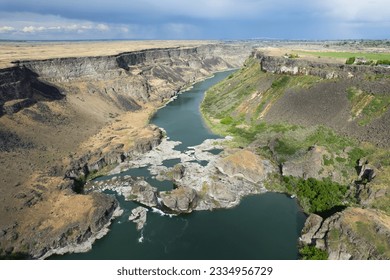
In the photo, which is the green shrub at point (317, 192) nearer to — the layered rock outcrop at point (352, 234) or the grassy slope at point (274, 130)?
the grassy slope at point (274, 130)

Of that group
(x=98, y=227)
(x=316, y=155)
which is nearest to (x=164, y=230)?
(x=98, y=227)

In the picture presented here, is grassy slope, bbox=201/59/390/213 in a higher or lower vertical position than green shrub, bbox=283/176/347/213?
higher

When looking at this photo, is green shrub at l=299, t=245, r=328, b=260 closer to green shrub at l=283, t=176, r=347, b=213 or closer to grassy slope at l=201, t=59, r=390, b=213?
green shrub at l=283, t=176, r=347, b=213

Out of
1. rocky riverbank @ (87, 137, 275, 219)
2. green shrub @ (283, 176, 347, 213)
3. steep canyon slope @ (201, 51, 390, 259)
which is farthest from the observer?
rocky riverbank @ (87, 137, 275, 219)

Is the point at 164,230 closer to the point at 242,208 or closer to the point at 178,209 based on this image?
the point at 178,209

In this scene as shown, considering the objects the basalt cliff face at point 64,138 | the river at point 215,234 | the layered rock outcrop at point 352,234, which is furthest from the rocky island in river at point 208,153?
the river at point 215,234

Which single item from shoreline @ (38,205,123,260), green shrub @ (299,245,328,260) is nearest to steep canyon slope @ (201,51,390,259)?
green shrub @ (299,245,328,260)
